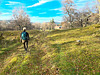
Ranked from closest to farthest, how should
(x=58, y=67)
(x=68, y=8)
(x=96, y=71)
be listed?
1. (x=96, y=71)
2. (x=58, y=67)
3. (x=68, y=8)

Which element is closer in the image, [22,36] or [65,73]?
[65,73]

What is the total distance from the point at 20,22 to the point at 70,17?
100 feet

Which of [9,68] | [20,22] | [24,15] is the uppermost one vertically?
[24,15]

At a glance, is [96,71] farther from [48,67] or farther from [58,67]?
[48,67]

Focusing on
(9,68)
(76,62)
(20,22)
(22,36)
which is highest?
(20,22)

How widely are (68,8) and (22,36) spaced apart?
3671 centimetres

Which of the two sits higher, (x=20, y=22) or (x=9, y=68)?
(x=20, y=22)

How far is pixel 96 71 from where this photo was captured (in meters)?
5.86

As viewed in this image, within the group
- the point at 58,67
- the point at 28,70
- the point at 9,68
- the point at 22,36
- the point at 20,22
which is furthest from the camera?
the point at 20,22

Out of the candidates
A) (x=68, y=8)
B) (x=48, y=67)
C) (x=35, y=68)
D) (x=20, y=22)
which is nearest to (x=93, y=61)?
(x=48, y=67)

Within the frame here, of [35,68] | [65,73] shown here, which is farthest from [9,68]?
[65,73]

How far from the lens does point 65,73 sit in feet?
19.9

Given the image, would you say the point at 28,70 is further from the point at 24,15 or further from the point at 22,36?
the point at 24,15

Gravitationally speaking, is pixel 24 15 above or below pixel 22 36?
above
